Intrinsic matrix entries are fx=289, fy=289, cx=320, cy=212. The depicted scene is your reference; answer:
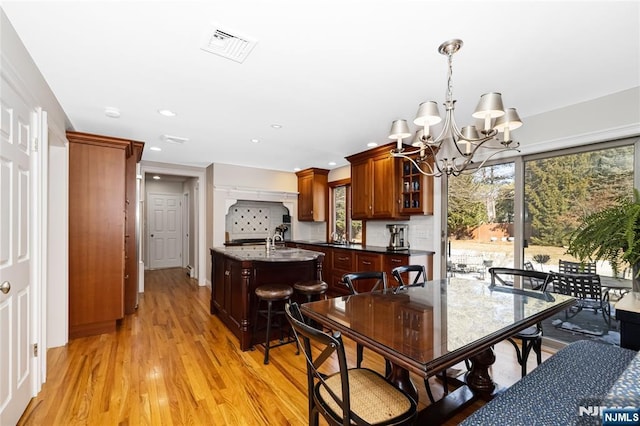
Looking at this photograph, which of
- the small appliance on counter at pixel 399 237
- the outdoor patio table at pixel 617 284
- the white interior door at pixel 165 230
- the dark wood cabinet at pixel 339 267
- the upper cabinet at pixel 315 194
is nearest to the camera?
the outdoor patio table at pixel 617 284

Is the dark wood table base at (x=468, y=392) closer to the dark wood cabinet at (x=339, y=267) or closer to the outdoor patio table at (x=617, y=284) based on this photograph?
the outdoor patio table at (x=617, y=284)

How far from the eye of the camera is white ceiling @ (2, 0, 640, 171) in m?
1.60

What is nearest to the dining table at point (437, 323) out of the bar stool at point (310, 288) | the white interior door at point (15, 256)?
the bar stool at point (310, 288)

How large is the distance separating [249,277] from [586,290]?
3.35m

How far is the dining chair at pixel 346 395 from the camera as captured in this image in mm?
1196

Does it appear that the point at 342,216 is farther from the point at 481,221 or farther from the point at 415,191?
the point at 481,221

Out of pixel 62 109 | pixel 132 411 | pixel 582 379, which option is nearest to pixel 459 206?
pixel 582 379

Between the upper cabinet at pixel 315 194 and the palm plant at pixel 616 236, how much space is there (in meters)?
4.55

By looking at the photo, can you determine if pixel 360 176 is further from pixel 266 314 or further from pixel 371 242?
pixel 266 314

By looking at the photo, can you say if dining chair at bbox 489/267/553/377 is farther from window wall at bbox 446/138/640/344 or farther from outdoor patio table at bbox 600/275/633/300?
outdoor patio table at bbox 600/275/633/300

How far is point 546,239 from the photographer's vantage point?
3125mm

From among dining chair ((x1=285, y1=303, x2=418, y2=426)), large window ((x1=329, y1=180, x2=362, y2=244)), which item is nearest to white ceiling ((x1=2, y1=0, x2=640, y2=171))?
dining chair ((x1=285, y1=303, x2=418, y2=426))

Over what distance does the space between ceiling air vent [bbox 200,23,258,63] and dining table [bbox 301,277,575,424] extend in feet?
5.69

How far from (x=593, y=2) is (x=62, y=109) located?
435 centimetres
